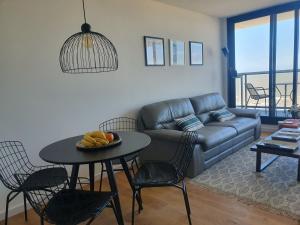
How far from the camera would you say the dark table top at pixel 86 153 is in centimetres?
172

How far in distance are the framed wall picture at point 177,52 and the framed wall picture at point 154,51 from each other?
21cm

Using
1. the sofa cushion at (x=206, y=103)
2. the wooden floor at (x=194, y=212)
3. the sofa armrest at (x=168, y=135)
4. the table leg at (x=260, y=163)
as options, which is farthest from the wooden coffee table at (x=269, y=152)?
the sofa cushion at (x=206, y=103)

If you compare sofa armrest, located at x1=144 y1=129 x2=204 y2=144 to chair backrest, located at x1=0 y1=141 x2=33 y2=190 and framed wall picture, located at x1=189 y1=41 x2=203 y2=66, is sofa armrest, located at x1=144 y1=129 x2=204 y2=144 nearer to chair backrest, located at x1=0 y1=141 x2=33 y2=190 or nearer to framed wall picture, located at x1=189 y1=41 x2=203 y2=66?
chair backrest, located at x1=0 y1=141 x2=33 y2=190

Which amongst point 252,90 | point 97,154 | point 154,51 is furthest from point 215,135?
point 252,90

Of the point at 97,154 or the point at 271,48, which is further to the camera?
the point at 271,48

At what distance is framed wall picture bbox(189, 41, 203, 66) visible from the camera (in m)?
4.56

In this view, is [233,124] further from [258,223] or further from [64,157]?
[64,157]

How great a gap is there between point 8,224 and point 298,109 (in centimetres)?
440

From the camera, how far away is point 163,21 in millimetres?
3994

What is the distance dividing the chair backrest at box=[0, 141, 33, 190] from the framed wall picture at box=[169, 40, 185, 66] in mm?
2663

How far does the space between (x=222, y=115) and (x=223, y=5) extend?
1.95m

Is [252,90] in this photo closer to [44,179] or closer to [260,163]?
[260,163]

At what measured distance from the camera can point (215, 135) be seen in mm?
3291

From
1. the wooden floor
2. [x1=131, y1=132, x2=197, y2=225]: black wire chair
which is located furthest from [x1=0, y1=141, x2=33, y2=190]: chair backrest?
[x1=131, y1=132, x2=197, y2=225]: black wire chair
